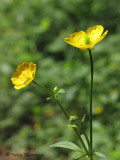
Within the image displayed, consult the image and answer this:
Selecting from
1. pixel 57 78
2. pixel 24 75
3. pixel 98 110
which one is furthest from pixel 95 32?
pixel 57 78

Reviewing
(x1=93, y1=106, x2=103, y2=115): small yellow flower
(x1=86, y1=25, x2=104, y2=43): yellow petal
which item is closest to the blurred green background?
(x1=93, y1=106, x2=103, y2=115): small yellow flower

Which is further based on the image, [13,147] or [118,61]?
[118,61]

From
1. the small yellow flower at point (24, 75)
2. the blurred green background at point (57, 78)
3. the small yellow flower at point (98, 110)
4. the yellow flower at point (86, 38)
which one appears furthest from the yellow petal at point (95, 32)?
the small yellow flower at point (98, 110)

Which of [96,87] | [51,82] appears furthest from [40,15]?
[96,87]

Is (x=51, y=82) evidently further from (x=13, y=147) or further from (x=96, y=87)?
(x=13, y=147)

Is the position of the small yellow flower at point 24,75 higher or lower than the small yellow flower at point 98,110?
lower

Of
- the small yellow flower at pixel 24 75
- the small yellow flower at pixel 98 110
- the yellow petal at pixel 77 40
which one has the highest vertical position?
the small yellow flower at pixel 98 110

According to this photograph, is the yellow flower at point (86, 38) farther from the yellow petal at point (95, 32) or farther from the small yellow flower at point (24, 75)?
the small yellow flower at point (24, 75)
